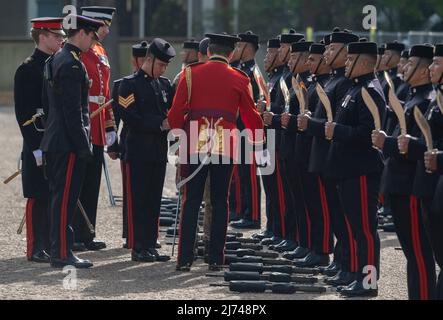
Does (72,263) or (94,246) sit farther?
(94,246)

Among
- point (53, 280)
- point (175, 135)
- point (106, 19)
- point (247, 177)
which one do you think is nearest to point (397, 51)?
point (247, 177)

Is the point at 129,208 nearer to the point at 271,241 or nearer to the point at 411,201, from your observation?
the point at 271,241

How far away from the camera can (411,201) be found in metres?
8.55

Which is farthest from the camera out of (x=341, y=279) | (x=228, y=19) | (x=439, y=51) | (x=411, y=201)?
(x=228, y=19)

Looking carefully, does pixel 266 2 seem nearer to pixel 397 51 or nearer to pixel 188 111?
pixel 397 51

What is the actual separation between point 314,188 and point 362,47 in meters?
1.57

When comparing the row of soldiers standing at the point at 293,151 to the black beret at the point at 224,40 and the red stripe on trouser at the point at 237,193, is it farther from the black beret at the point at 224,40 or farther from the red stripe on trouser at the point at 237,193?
the red stripe on trouser at the point at 237,193

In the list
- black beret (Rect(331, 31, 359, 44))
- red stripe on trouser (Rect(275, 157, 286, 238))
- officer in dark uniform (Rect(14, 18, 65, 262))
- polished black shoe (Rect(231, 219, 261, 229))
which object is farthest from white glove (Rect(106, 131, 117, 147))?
black beret (Rect(331, 31, 359, 44))

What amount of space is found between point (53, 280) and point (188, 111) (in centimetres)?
155

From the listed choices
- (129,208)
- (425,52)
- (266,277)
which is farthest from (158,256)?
(425,52)

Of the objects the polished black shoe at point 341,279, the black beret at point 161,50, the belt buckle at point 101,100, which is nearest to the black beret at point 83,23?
the black beret at point 161,50

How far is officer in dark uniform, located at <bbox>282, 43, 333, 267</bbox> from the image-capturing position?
10.9 meters

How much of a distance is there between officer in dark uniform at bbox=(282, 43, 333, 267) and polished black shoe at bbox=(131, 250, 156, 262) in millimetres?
1107

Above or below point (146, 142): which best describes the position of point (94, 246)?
below
